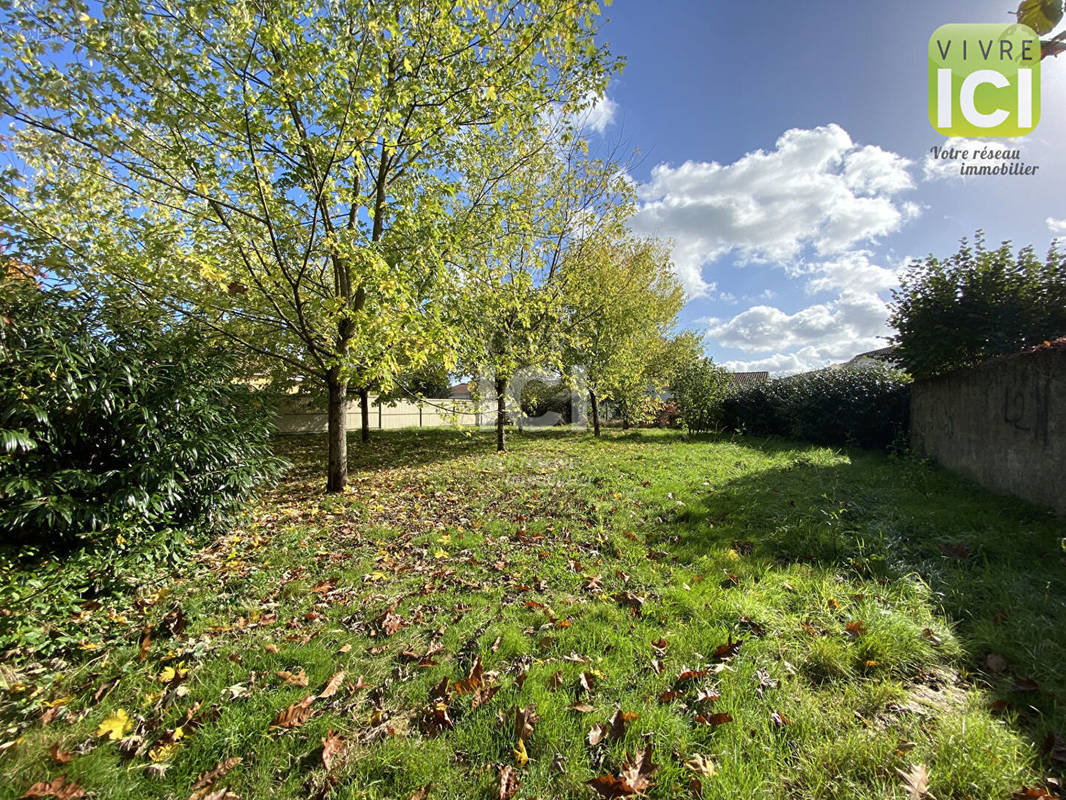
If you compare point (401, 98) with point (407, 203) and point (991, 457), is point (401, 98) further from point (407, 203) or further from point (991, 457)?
point (991, 457)

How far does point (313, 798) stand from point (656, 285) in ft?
62.4

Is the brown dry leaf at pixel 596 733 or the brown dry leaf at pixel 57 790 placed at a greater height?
the brown dry leaf at pixel 57 790

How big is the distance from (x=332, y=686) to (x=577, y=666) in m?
1.40

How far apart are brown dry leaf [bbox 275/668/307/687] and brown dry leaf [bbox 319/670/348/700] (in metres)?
0.15

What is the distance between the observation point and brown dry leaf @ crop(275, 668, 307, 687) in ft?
7.68

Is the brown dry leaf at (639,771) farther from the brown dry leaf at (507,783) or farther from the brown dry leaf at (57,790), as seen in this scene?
the brown dry leaf at (57,790)

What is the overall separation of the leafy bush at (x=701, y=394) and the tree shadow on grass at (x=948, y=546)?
24.8ft

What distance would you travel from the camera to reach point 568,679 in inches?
92.7

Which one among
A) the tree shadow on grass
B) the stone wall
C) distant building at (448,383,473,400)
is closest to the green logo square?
the stone wall

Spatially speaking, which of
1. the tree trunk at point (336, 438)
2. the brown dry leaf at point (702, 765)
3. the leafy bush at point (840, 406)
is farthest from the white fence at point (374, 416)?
the leafy bush at point (840, 406)

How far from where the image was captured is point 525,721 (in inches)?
80.5

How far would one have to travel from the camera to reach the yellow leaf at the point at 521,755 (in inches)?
72.5

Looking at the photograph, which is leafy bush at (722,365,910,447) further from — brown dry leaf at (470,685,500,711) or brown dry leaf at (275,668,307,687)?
brown dry leaf at (275,668,307,687)

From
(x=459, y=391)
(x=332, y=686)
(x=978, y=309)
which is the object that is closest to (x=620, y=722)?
(x=332, y=686)
